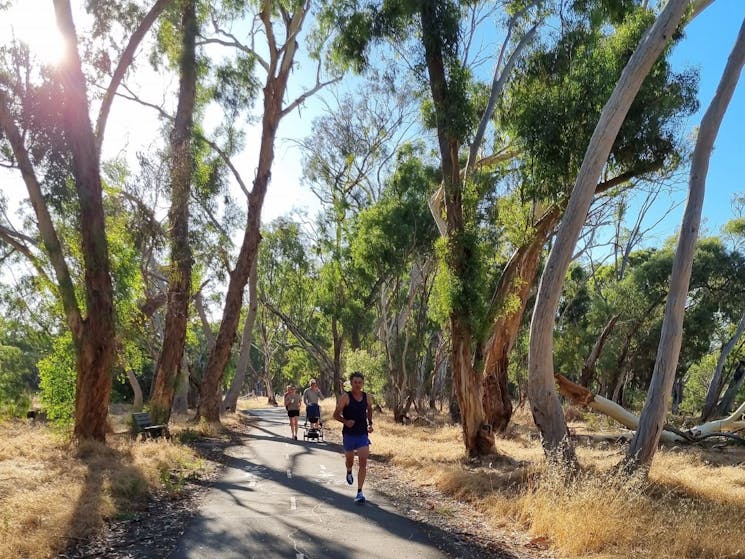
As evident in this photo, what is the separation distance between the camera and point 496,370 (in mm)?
15336

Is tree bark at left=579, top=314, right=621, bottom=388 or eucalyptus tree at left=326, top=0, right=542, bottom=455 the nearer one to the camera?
eucalyptus tree at left=326, top=0, right=542, bottom=455

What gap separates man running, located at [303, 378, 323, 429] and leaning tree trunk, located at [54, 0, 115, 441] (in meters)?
5.86

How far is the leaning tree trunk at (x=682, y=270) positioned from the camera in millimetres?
8133

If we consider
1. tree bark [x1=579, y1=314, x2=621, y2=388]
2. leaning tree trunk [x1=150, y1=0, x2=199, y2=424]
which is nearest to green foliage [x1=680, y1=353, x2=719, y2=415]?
tree bark [x1=579, y1=314, x2=621, y2=388]

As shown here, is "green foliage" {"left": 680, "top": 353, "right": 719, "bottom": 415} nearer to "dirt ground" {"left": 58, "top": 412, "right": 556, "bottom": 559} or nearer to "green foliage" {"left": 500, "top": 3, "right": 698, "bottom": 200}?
"green foliage" {"left": 500, "top": 3, "right": 698, "bottom": 200}

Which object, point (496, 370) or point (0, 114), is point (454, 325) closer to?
point (496, 370)

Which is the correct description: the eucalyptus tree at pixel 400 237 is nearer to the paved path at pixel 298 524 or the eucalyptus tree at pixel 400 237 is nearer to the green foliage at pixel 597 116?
the green foliage at pixel 597 116

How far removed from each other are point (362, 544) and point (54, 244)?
8.90m

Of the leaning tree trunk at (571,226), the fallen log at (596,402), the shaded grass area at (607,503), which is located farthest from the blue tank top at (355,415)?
the fallen log at (596,402)

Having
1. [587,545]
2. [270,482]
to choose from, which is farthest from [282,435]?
[587,545]

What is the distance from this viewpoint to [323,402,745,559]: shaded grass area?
17.8 ft

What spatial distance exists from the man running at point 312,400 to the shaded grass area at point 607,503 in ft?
16.1

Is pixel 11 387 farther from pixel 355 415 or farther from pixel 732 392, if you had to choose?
pixel 732 392

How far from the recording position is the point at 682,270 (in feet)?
26.8
